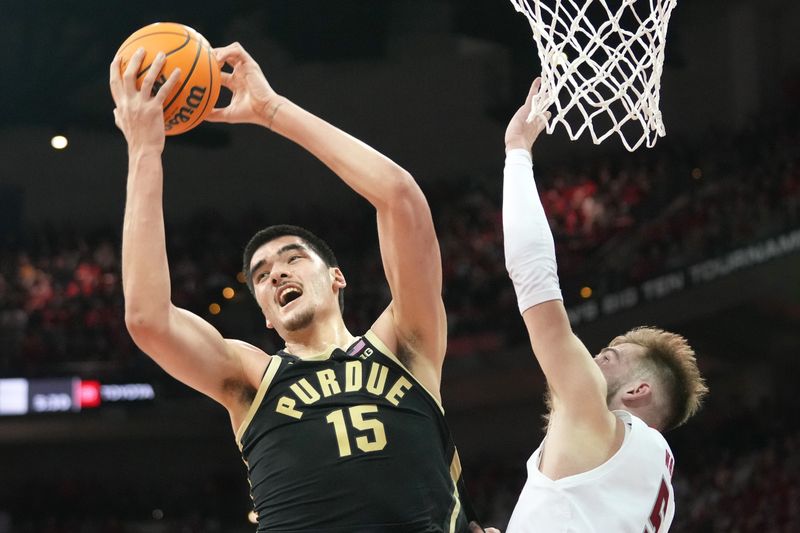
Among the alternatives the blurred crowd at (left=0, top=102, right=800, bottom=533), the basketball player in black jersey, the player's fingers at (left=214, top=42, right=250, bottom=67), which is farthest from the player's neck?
the blurred crowd at (left=0, top=102, right=800, bottom=533)

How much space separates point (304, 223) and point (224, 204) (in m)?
1.38

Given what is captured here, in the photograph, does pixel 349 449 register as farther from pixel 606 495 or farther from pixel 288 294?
pixel 606 495

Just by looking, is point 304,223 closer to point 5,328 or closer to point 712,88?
point 5,328

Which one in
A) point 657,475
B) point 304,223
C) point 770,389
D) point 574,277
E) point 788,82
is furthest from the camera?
point 304,223

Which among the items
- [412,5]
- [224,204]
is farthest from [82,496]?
[412,5]

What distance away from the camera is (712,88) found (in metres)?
17.1

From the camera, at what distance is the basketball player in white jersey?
2.63 m

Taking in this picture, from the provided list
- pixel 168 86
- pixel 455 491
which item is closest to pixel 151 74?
pixel 168 86

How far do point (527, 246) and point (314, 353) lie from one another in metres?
0.82

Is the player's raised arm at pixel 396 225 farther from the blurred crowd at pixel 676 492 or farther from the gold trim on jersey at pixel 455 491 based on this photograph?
the blurred crowd at pixel 676 492

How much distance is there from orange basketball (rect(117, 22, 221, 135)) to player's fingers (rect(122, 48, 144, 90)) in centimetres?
2

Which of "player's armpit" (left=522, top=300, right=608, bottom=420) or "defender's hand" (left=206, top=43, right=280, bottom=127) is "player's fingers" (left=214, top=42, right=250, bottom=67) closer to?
"defender's hand" (left=206, top=43, right=280, bottom=127)

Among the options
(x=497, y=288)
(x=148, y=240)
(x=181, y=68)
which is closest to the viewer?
(x=148, y=240)

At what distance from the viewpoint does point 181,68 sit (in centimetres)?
304
